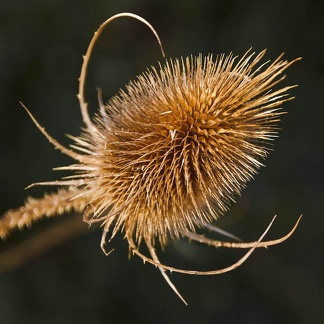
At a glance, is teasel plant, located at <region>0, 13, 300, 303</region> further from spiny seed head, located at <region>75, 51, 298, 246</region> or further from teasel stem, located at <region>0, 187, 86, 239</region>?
teasel stem, located at <region>0, 187, 86, 239</region>

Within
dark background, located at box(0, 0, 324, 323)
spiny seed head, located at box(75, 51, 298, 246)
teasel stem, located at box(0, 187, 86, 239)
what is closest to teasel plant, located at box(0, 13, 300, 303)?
spiny seed head, located at box(75, 51, 298, 246)

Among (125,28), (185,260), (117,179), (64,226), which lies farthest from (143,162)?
(125,28)

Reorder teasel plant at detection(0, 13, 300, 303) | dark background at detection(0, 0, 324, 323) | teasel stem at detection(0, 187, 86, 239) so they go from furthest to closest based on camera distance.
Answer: dark background at detection(0, 0, 324, 323) → teasel stem at detection(0, 187, 86, 239) → teasel plant at detection(0, 13, 300, 303)

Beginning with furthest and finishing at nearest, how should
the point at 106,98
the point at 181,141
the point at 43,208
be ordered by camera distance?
the point at 106,98
the point at 43,208
the point at 181,141

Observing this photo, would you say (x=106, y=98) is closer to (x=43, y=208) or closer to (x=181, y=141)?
(x=43, y=208)

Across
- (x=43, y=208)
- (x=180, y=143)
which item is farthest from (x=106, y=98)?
(x=180, y=143)
